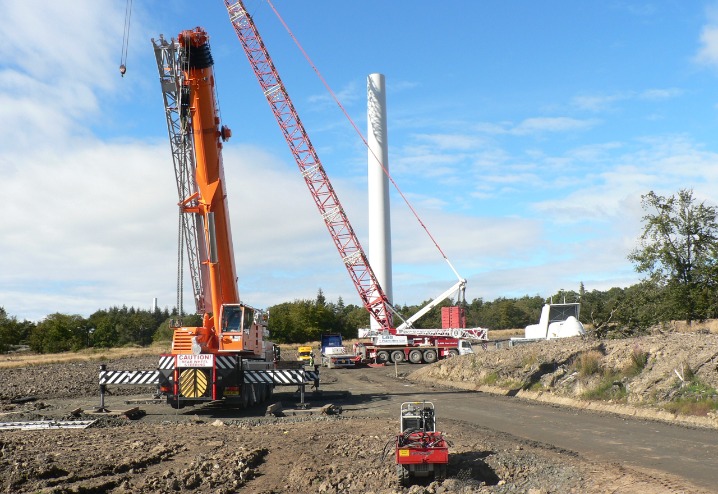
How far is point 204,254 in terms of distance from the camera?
2020 centimetres

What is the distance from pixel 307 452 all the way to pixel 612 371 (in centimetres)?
1231

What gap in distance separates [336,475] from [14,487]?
494 cm

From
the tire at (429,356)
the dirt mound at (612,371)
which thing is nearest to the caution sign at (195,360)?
the dirt mound at (612,371)

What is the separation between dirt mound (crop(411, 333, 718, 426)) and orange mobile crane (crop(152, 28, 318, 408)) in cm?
900

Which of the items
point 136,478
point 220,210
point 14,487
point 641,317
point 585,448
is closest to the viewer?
point 14,487

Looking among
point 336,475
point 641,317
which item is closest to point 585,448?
point 336,475

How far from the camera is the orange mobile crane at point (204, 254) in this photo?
1897cm

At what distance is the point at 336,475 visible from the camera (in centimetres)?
1091

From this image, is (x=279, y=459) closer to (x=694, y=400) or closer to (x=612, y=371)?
(x=694, y=400)

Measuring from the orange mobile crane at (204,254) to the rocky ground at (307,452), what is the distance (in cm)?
110

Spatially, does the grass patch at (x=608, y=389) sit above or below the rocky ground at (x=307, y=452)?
above

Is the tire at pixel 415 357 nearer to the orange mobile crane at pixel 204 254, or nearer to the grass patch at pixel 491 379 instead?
the grass patch at pixel 491 379

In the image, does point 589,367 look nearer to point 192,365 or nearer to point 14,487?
point 192,365

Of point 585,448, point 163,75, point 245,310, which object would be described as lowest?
point 585,448
